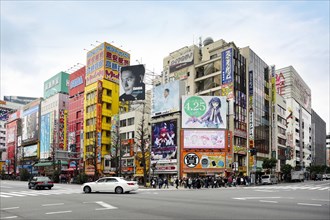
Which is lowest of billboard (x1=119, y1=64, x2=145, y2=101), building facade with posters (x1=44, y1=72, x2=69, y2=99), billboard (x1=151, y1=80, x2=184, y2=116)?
billboard (x1=151, y1=80, x2=184, y2=116)

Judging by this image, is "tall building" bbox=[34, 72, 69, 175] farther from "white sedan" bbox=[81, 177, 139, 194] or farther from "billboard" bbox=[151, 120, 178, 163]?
"white sedan" bbox=[81, 177, 139, 194]

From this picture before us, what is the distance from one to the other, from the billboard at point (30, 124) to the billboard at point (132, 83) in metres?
37.3

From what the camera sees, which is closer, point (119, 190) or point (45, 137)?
point (119, 190)

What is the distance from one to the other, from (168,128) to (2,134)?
101567 mm

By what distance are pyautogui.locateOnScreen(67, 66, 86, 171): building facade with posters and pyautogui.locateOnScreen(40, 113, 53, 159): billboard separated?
27.5ft

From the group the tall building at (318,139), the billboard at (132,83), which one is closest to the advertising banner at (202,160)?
the billboard at (132,83)

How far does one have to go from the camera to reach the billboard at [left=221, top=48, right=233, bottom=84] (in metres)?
63.4

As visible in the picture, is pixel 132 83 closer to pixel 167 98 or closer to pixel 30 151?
pixel 167 98

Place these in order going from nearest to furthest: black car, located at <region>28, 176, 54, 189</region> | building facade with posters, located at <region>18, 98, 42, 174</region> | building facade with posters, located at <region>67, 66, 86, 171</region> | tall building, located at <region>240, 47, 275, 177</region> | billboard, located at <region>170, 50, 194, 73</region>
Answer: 1. black car, located at <region>28, 176, 54, 189</region>
2. tall building, located at <region>240, 47, 275, 177</region>
3. billboard, located at <region>170, 50, 194, 73</region>
4. building facade with posters, located at <region>67, 66, 86, 171</region>
5. building facade with posters, located at <region>18, 98, 42, 174</region>

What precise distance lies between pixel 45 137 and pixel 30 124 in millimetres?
13290

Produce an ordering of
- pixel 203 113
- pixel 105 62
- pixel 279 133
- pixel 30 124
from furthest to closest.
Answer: pixel 30 124, pixel 279 133, pixel 105 62, pixel 203 113

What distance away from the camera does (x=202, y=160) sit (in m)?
57.6

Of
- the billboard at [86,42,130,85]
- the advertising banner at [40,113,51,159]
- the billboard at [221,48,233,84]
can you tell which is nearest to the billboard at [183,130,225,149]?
the billboard at [221,48,233,84]

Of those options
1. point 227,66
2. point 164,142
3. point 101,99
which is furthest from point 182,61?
point 164,142
